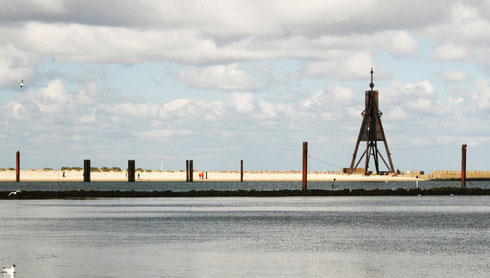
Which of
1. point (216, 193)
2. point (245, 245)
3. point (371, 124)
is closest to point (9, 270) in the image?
point (245, 245)

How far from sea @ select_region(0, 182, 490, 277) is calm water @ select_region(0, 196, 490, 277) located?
0.11ft

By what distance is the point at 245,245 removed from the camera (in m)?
34.2

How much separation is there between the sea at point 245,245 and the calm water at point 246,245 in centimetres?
3

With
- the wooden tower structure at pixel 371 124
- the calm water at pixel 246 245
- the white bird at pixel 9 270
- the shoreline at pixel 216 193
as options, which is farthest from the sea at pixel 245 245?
the wooden tower structure at pixel 371 124

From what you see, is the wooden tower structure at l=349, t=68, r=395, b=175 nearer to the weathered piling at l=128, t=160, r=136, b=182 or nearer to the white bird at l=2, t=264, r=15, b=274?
the weathered piling at l=128, t=160, r=136, b=182

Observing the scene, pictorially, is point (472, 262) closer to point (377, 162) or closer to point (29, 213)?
point (29, 213)

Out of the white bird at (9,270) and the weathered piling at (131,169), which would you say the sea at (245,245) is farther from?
the weathered piling at (131,169)

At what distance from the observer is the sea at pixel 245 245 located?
1022 inches

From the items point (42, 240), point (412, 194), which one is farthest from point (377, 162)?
point (42, 240)

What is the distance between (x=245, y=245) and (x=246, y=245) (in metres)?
0.04

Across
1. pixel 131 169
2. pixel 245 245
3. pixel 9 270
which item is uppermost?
pixel 131 169

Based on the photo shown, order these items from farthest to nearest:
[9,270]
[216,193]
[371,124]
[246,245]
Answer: [371,124] < [216,193] < [246,245] < [9,270]

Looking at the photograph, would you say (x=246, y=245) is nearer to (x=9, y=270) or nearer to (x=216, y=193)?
(x=9, y=270)

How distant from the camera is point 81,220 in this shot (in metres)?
50.0
